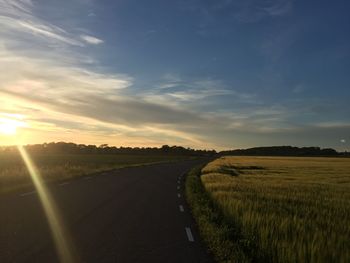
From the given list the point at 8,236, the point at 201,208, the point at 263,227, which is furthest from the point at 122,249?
the point at 201,208

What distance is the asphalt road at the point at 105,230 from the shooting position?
8438mm

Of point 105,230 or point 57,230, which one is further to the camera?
point 105,230

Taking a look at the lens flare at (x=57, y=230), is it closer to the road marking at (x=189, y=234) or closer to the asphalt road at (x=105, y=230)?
the asphalt road at (x=105, y=230)

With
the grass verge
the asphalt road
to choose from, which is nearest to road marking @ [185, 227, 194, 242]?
the asphalt road

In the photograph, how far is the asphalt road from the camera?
27.7 feet

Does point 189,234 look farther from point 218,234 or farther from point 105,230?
point 105,230

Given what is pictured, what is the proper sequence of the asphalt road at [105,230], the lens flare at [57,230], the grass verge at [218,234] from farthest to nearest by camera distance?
the grass verge at [218,234] < the asphalt road at [105,230] < the lens flare at [57,230]

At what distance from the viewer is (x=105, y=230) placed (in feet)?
35.9

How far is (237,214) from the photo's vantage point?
43.9ft

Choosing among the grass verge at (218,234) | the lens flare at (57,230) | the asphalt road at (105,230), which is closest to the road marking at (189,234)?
the asphalt road at (105,230)

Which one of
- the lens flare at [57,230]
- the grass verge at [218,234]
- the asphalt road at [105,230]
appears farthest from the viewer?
the grass verge at [218,234]

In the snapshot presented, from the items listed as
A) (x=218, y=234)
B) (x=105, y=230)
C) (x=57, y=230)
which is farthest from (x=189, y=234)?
(x=57, y=230)

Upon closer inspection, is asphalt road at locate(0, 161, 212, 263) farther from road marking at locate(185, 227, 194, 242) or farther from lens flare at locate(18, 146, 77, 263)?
lens flare at locate(18, 146, 77, 263)

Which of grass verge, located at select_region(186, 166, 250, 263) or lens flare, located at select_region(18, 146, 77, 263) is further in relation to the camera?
grass verge, located at select_region(186, 166, 250, 263)
